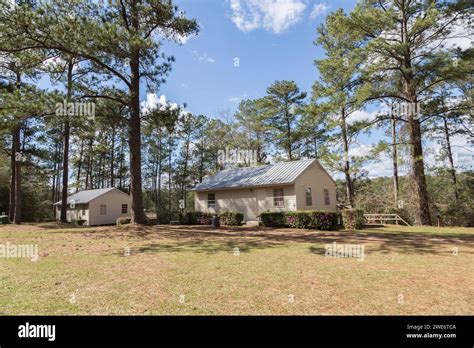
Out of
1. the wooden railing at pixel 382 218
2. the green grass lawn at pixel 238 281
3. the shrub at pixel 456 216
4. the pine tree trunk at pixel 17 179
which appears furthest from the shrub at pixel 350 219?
the pine tree trunk at pixel 17 179

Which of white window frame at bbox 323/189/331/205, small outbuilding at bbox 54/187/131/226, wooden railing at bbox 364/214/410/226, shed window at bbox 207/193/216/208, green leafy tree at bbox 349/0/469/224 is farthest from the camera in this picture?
small outbuilding at bbox 54/187/131/226

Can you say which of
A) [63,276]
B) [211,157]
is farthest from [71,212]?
[63,276]

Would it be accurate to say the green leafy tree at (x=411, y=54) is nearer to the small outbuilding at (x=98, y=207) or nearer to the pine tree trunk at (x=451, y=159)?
the pine tree trunk at (x=451, y=159)

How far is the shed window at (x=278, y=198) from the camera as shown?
1906 cm

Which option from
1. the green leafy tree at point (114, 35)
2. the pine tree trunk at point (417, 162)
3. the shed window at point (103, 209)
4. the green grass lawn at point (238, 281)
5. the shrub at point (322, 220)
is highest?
the green leafy tree at point (114, 35)

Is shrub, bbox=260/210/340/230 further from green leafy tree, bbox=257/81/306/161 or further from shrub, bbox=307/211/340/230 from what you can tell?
green leafy tree, bbox=257/81/306/161

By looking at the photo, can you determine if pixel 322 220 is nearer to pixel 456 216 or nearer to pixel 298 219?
pixel 298 219

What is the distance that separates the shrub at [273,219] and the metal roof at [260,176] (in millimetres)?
2540

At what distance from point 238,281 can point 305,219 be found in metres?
10.9

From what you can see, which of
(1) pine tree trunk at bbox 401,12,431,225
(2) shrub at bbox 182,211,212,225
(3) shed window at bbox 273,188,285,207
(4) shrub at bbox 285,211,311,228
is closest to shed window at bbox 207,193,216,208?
(2) shrub at bbox 182,211,212,225

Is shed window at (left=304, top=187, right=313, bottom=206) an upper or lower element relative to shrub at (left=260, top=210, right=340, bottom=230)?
upper

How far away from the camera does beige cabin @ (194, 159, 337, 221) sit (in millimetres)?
18812
